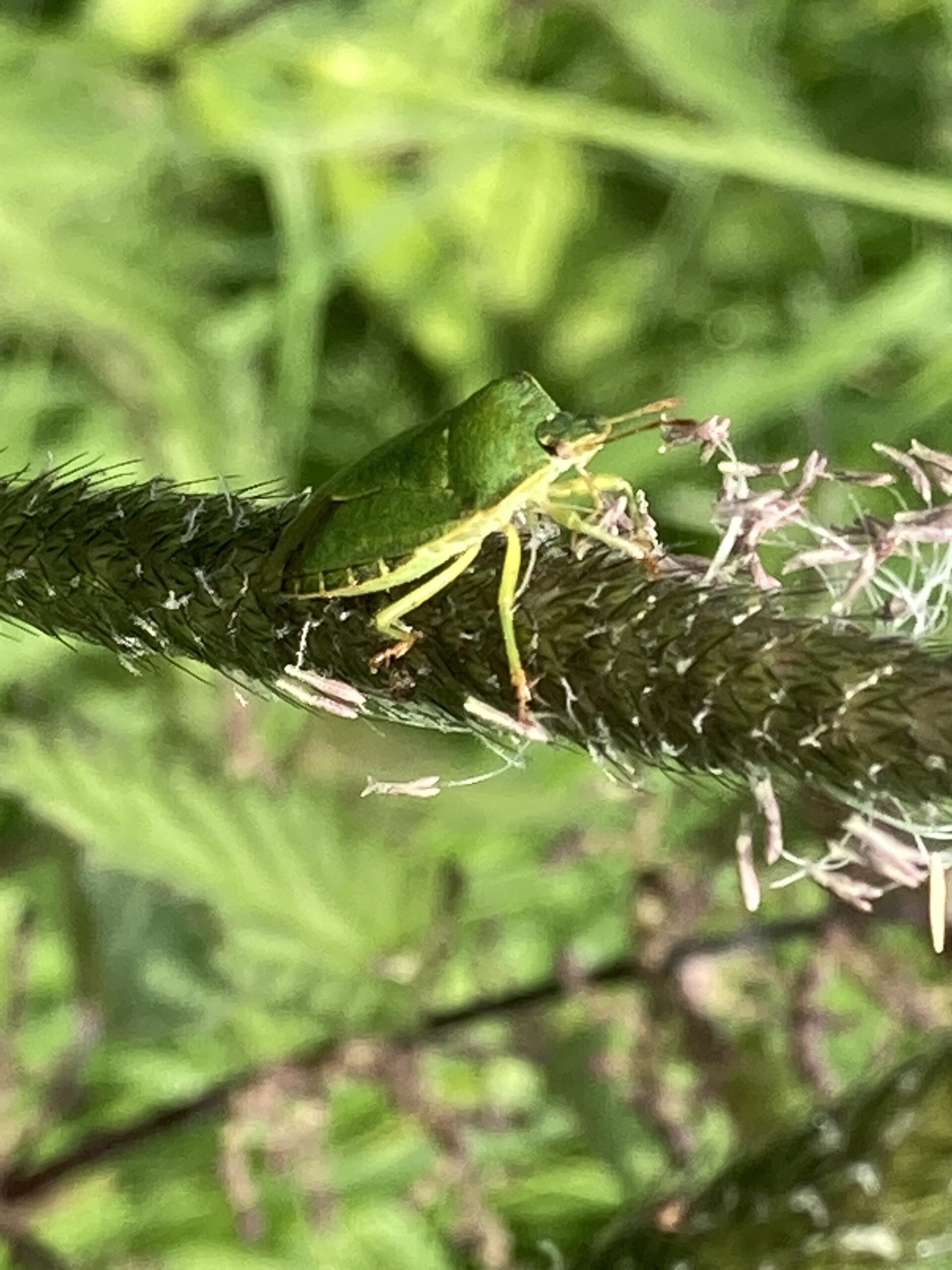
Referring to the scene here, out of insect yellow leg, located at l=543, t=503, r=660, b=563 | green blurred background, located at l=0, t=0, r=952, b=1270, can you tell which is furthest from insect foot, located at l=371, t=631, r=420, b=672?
green blurred background, located at l=0, t=0, r=952, b=1270

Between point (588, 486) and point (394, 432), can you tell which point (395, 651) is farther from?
point (394, 432)

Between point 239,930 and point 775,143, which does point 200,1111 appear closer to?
point 239,930

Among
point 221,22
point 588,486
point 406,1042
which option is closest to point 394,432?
point 221,22

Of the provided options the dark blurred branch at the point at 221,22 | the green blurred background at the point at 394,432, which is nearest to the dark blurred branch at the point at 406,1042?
the green blurred background at the point at 394,432

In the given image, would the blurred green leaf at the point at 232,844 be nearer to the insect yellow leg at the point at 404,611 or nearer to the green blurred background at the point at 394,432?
the green blurred background at the point at 394,432

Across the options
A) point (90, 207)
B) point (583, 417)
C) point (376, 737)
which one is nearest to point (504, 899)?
point (376, 737)

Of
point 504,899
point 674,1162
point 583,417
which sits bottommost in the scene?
point 504,899

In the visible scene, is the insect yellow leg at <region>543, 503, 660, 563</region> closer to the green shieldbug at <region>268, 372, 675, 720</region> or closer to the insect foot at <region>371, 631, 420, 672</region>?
the green shieldbug at <region>268, 372, 675, 720</region>
